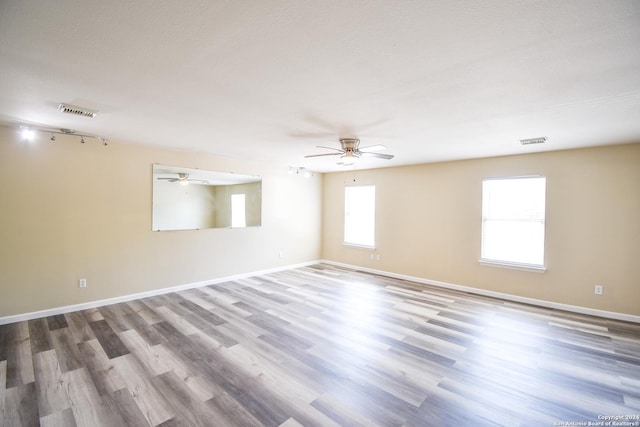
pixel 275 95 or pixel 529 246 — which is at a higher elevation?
pixel 275 95

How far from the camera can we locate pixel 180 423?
1948mm

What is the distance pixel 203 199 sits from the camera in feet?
17.4

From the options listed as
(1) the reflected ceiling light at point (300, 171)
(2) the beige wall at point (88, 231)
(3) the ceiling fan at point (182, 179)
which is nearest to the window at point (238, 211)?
(2) the beige wall at point (88, 231)

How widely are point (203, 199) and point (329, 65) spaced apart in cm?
413

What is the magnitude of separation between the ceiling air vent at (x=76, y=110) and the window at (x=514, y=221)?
18.9 feet

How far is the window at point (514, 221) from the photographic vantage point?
455 cm

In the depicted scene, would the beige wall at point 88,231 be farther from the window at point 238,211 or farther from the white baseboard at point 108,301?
the window at point 238,211

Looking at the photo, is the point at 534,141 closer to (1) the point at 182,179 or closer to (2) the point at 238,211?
(2) the point at 238,211

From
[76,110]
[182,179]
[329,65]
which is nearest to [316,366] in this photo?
[329,65]

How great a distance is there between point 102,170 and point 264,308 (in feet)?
10.4

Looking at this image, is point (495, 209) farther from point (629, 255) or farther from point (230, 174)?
point (230, 174)

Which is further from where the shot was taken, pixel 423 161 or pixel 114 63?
pixel 423 161

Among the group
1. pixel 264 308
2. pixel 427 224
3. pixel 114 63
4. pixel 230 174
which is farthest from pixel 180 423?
pixel 427 224

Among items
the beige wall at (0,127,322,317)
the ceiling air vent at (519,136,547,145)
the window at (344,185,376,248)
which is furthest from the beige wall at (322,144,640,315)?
the beige wall at (0,127,322,317)
